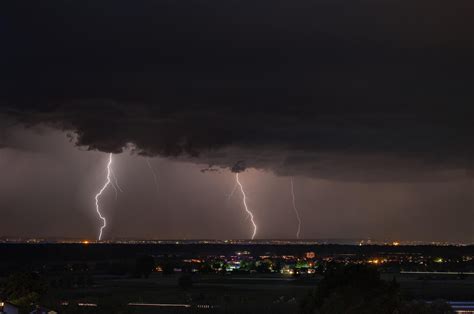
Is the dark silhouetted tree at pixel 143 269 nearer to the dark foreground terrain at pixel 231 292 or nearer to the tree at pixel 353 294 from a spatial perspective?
the dark foreground terrain at pixel 231 292

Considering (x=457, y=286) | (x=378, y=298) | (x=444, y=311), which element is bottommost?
(x=378, y=298)

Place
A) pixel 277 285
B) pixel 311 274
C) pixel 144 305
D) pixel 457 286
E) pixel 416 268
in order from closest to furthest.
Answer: pixel 144 305 < pixel 457 286 < pixel 277 285 < pixel 311 274 < pixel 416 268

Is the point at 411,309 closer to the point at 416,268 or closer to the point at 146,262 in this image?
the point at 146,262

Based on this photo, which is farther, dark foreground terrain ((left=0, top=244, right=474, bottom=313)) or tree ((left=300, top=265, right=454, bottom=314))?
dark foreground terrain ((left=0, top=244, right=474, bottom=313))

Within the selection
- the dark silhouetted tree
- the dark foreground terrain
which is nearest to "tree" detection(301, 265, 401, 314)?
the dark foreground terrain

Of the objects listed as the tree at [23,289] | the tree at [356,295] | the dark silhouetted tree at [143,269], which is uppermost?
the dark silhouetted tree at [143,269]

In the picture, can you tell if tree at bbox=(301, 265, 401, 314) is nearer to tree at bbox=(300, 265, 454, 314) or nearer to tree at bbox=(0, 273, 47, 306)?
tree at bbox=(300, 265, 454, 314)

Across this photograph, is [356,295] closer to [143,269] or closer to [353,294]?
[353,294]

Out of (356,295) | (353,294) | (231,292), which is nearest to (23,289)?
(353,294)

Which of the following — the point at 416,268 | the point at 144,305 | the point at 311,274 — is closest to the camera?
the point at 144,305

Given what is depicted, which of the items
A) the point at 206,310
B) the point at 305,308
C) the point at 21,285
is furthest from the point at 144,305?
the point at 305,308

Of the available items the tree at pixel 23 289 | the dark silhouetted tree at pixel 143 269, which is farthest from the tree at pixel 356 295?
the dark silhouetted tree at pixel 143 269
